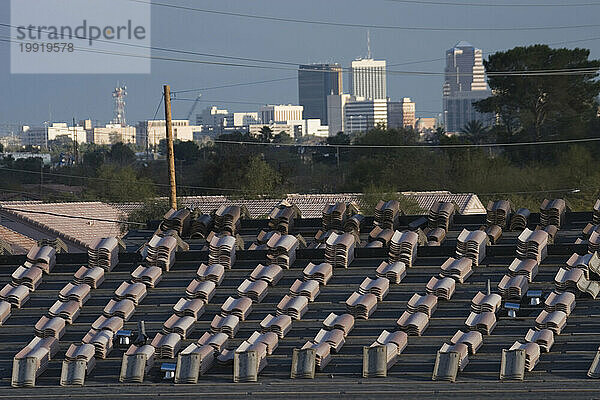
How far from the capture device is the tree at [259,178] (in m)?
94.4

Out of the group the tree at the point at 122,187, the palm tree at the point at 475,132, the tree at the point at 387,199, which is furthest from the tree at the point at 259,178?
the palm tree at the point at 475,132

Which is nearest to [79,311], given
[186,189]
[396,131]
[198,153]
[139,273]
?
[139,273]

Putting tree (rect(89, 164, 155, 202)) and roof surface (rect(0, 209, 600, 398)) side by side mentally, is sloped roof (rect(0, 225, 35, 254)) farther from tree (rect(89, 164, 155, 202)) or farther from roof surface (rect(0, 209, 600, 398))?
tree (rect(89, 164, 155, 202))

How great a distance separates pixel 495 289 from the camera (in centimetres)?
1867

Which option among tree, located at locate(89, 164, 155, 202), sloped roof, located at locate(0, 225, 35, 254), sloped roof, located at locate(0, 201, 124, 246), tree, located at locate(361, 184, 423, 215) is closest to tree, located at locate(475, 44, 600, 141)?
tree, located at locate(361, 184, 423, 215)

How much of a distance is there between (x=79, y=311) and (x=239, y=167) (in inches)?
3135

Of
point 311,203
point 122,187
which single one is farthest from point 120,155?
point 311,203

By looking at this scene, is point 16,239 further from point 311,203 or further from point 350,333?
point 350,333

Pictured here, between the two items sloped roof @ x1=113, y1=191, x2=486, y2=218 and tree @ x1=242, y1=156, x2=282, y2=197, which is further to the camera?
tree @ x1=242, y1=156, x2=282, y2=197

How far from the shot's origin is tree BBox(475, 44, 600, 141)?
93.5 metres

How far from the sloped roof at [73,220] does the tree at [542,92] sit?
42339 millimetres

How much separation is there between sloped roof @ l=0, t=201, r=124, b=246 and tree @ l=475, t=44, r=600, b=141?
139ft

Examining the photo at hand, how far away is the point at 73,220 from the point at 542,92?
50902 mm

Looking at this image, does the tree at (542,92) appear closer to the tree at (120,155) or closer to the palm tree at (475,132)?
the palm tree at (475,132)
